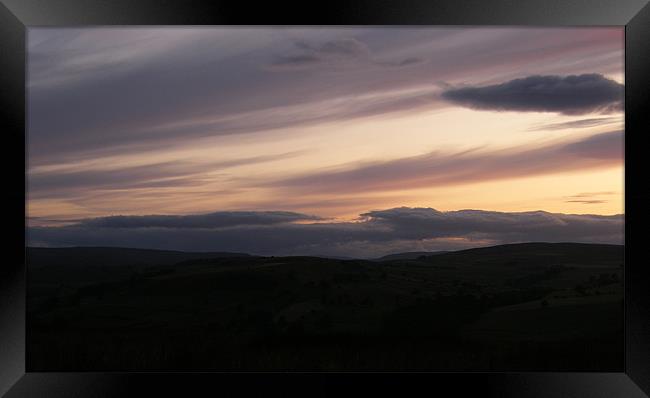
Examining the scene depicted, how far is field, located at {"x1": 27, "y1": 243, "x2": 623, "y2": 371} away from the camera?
311 inches

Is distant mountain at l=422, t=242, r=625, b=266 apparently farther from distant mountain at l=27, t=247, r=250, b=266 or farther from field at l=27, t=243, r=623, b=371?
distant mountain at l=27, t=247, r=250, b=266

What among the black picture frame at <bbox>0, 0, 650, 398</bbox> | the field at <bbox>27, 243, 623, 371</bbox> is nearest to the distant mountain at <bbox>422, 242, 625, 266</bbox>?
the field at <bbox>27, 243, 623, 371</bbox>

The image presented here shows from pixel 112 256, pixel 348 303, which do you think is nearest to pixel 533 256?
pixel 348 303

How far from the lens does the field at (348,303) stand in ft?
25.9

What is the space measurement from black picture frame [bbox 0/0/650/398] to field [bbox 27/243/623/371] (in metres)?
4.60

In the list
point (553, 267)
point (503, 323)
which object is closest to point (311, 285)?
point (503, 323)

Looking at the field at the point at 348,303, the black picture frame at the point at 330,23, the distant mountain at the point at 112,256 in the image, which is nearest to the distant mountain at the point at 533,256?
the field at the point at 348,303

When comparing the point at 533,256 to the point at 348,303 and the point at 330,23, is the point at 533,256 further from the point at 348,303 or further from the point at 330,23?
the point at 330,23

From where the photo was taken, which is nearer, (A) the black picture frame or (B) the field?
(A) the black picture frame

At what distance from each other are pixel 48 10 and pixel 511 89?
676 cm

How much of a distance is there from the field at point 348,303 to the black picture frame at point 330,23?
460 cm

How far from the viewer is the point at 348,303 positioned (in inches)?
380

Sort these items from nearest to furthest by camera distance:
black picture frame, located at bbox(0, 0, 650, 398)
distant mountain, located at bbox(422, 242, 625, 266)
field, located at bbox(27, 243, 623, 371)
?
1. black picture frame, located at bbox(0, 0, 650, 398)
2. field, located at bbox(27, 243, 623, 371)
3. distant mountain, located at bbox(422, 242, 625, 266)

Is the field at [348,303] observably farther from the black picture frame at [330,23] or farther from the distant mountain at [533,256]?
the black picture frame at [330,23]
